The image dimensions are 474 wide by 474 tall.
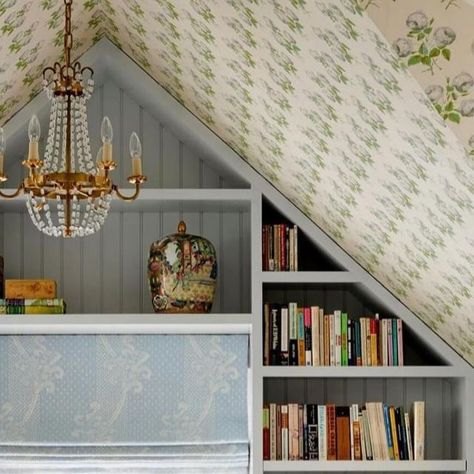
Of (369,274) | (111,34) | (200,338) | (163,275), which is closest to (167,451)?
(200,338)

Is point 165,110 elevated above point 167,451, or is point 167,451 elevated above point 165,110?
point 165,110

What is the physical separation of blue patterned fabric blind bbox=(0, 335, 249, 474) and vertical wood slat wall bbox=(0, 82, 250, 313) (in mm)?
176

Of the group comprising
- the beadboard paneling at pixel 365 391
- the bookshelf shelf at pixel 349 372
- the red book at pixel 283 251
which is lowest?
the beadboard paneling at pixel 365 391

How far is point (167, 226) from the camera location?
4074 mm

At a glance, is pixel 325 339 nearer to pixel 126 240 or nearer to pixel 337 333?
pixel 337 333

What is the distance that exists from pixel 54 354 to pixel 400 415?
1.31 m

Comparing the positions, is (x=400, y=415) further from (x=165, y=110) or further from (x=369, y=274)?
(x=165, y=110)

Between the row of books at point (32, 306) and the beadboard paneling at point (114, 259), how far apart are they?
26 centimetres

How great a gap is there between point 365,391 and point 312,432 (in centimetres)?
36

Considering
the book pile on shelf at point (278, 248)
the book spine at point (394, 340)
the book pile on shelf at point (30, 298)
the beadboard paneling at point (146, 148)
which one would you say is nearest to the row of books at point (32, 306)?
the book pile on shelf at point (30, 298)

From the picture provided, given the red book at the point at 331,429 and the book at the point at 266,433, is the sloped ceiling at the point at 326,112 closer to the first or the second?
the red book at the point at 331,429

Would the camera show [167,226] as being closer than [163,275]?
No

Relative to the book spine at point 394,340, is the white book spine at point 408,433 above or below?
below

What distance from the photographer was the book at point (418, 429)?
3793 millimetres
